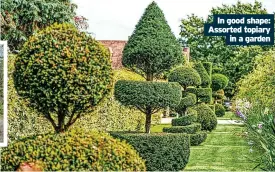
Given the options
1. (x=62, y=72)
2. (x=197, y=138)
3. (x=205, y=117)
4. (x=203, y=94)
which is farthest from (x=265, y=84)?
(x=62, y=72)

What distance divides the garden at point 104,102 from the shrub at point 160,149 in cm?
2

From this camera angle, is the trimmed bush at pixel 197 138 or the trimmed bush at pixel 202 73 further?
the trimmed bush at pixel 202 73

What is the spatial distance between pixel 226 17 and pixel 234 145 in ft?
24.4

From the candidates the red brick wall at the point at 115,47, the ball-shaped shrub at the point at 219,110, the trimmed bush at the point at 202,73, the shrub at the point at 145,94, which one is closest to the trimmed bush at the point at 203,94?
the trimmed bush at the point at 202,73

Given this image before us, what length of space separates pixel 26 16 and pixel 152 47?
439 inches

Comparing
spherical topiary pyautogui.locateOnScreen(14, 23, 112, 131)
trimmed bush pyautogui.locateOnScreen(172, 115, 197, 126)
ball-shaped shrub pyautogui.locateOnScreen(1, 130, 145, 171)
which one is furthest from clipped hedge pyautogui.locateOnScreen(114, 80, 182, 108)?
trimmed bush pyautogui.locateOnScreen(172, 115, 197, 126)

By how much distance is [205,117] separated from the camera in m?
25.8

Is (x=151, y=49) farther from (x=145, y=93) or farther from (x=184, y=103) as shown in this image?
(x=184, y=103)

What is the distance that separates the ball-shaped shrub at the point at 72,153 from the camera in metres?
7.30

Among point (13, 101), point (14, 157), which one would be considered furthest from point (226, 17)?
point (14, 157)

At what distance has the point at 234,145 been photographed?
21.8 metres

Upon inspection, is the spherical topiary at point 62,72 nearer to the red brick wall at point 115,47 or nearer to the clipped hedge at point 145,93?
the clipped hedge at point 145,93

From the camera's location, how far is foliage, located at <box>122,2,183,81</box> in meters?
13.3

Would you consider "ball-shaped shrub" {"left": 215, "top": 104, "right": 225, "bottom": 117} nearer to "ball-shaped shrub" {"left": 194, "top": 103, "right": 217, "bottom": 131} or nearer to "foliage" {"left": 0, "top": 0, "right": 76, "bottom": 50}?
"ball-shaped shrub" {"left": 194, "top": 103, "right": 217, "bottom": 131}
